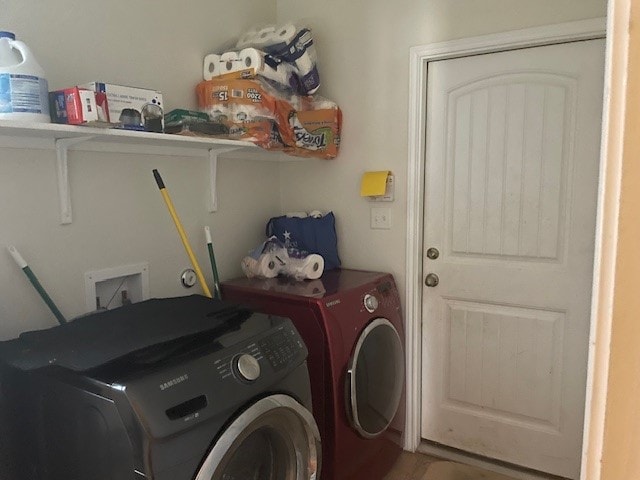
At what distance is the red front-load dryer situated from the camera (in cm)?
182

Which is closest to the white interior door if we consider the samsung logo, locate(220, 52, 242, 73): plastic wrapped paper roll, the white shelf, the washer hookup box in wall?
locate(220, 52, 242, 73): plastic wrapped paper roll

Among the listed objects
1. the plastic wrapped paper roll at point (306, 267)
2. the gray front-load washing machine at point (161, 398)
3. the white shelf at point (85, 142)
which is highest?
the white shelf at point (85, 142)

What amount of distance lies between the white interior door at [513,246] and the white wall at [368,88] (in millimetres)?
143

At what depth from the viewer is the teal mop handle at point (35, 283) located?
151cm

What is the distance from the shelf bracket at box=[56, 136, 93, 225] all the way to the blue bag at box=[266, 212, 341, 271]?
1.02 meters

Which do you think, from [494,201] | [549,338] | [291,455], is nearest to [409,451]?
[549,338]

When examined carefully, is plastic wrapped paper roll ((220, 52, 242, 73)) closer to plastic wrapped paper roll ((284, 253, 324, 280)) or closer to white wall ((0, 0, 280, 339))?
white wall ((0, 0, 280, 339))

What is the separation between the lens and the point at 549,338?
215 centimetres

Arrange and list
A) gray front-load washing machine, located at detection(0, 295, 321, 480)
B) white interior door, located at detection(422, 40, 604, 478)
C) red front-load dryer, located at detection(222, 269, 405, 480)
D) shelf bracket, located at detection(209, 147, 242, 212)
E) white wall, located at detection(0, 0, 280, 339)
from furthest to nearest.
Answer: shelf bracket, located at detection(209, 147, 242, 212) → white interior door, located at detection(422, 40, 604, 478) → red front-load dryer, located at detection(222, 269, 405, 480) → white wall, located at detection(0, 0, 280, 339) → gray front-load washing machine, located at detection(0, 295, 321, 480)

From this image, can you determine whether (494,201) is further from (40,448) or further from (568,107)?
(40,448)

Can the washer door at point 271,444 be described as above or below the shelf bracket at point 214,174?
below

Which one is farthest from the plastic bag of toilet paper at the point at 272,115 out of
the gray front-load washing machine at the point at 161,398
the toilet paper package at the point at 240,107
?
the gray front-load washing machine at the point at 161,398

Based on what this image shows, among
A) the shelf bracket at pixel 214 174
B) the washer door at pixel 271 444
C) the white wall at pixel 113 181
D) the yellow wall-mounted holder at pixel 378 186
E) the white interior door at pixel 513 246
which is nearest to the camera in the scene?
the washer door at pixel 271 444

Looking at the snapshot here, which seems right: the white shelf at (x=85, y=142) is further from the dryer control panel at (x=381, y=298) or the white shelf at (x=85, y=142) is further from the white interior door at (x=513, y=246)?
the white interior door at (x=513, y=246)
